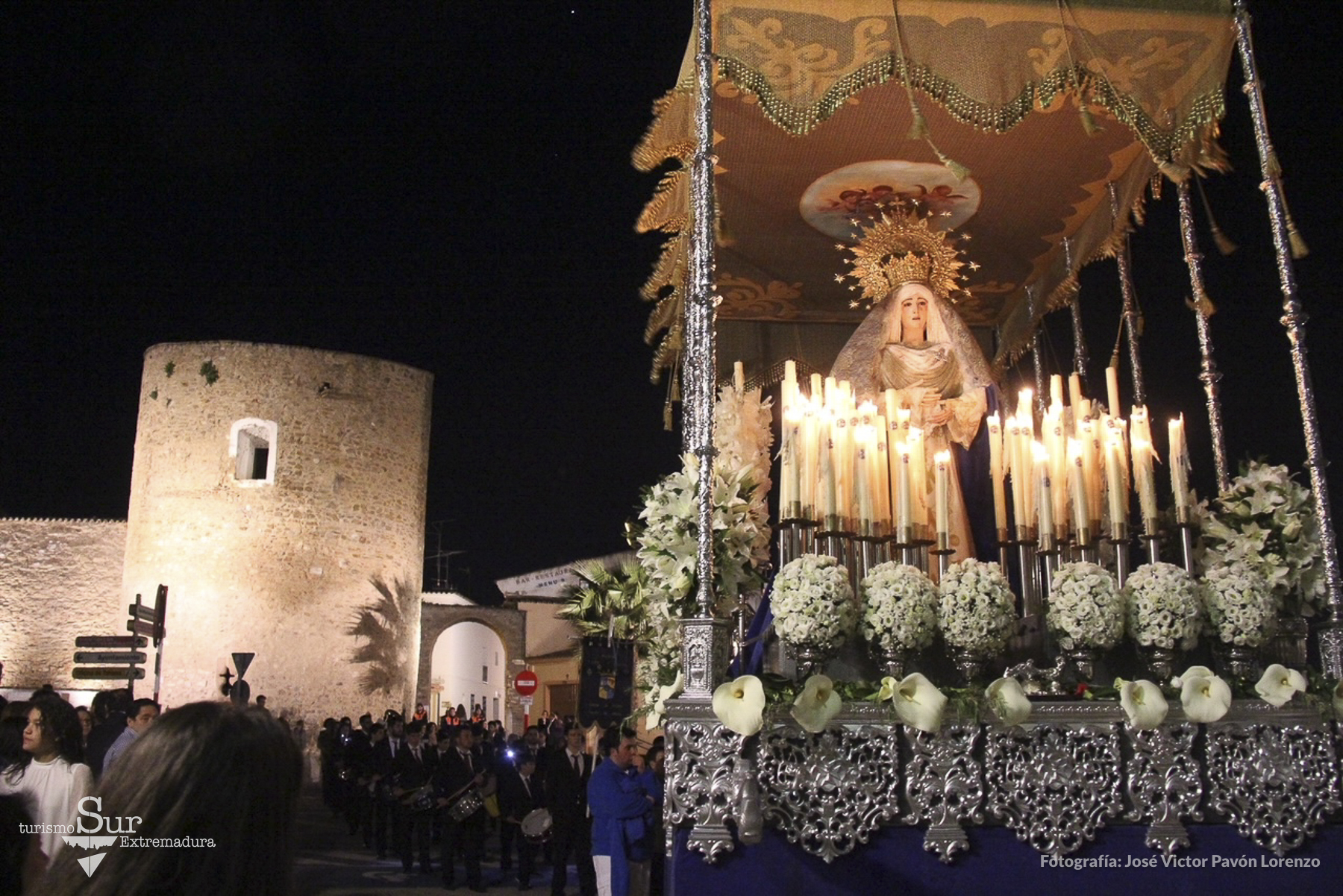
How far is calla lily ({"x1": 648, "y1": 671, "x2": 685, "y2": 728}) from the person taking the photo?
186 inches

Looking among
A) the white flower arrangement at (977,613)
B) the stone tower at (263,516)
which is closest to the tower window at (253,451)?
the stone tower at (263,516)

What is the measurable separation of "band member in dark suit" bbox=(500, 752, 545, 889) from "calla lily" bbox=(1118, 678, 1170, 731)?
25.2ft

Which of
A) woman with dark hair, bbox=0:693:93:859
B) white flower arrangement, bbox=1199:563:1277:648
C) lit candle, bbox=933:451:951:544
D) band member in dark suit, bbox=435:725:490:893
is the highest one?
lit candle, bbox=933:451:951:544

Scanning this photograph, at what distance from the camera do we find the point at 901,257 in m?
7.82

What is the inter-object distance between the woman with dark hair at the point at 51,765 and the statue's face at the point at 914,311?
528 cm

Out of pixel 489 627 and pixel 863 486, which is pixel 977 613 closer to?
pixel 863 486

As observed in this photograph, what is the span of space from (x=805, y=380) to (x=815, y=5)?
166 inches

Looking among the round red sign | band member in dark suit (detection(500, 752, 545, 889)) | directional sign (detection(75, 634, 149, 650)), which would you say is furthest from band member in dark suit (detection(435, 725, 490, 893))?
the round red sign

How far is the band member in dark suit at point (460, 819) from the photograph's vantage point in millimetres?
11047

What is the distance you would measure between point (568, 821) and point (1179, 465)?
633cm

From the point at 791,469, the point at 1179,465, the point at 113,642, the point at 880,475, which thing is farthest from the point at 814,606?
the point at 113,642

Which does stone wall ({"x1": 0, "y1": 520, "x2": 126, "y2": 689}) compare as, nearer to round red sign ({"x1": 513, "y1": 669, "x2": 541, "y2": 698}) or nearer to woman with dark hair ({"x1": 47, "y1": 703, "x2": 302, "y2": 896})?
round red sign ({"x1": 513, "y1": 669, "x2": 541, "y2": 698})

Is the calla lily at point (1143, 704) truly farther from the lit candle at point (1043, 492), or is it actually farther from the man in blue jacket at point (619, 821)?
the man in blue jacket at point (619, 821)

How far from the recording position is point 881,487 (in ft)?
20.9
